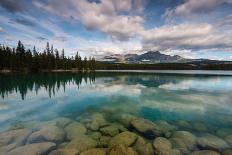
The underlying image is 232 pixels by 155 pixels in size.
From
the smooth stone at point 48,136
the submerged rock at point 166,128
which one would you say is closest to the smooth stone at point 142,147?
the submerged rock at point 166,128

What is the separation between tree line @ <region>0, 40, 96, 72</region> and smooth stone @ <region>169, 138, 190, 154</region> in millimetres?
79801

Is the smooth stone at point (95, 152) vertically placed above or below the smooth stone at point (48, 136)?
above

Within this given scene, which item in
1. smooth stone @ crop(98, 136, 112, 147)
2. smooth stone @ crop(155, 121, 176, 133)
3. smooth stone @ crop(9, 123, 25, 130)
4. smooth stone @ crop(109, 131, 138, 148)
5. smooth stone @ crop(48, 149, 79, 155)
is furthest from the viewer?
smooth stone @ crop(9, 123, 25, 130)

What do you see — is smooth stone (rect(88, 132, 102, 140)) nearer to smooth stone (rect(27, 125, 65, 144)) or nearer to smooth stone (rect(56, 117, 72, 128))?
smooth stone (rect(27, 125, 65, 144))

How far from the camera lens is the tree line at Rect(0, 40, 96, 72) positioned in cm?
7347

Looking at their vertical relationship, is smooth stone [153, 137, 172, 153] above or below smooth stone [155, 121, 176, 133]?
above

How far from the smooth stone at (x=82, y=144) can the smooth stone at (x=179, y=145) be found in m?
4.41

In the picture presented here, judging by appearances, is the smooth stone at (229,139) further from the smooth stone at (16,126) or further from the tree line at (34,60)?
the tree line at (34,60)

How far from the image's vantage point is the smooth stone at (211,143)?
8.71 meters

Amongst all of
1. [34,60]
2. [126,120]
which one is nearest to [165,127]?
[126,120]

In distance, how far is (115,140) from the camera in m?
9.03

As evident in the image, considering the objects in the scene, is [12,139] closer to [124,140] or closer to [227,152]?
[124,140]

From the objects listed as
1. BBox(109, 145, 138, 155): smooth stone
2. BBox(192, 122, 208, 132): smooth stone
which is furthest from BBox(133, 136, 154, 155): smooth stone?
BBox(192, 122, 208, 132): smooth stone

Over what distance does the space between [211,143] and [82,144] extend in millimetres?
7195
